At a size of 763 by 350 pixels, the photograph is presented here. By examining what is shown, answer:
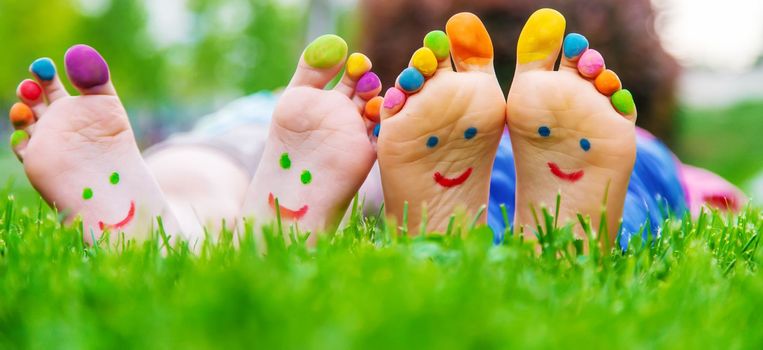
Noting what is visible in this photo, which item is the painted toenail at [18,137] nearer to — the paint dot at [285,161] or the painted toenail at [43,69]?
the painted toenail at [43,69]

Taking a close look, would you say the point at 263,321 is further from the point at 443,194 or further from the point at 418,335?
the point at 443,194

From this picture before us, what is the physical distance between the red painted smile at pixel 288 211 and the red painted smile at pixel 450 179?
0.23 metres

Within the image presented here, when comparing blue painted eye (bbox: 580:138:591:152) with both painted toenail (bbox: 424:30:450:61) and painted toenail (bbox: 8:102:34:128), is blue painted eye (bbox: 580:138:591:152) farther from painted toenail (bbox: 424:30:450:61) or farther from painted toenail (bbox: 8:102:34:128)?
painted toenail (bbox: 8:102:34:128)

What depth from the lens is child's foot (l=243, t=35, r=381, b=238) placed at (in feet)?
4.29

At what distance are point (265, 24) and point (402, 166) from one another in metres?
18.5

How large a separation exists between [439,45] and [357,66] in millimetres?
176

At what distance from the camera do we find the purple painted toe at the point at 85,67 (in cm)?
129

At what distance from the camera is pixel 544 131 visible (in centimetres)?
121

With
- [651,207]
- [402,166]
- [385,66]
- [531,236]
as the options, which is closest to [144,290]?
[402,166]

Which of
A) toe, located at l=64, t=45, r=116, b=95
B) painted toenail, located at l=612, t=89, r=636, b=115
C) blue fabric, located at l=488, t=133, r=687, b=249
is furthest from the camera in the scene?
blue fabric, located at l=488, t=133, r=687, b=249

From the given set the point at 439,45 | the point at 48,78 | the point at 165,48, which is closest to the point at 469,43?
the point at 439,45

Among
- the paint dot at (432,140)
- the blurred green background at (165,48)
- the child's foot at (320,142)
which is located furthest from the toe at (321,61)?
the blurred green background at (165,48)

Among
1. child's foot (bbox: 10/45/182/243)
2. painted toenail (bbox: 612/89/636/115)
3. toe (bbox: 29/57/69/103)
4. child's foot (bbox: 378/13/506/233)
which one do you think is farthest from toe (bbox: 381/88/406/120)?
toe (bbox: 29/57/69/103)

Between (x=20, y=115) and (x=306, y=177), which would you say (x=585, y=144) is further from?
(x=20, y=115)
